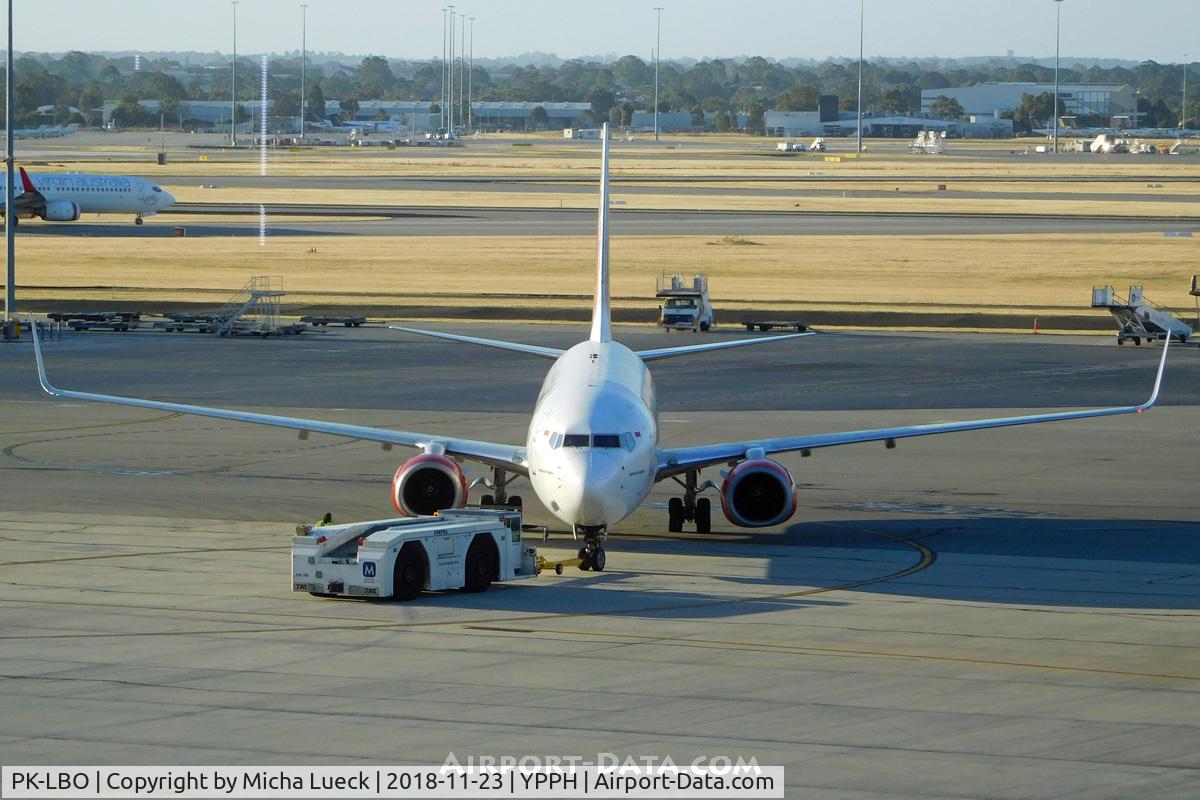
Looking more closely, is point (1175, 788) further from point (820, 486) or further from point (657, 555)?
point (820, 486)

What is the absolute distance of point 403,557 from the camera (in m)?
30.6

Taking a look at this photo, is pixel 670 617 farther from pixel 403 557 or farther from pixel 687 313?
pixel 687 313

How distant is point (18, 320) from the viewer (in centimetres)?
7794

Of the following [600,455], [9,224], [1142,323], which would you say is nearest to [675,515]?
[600,455]

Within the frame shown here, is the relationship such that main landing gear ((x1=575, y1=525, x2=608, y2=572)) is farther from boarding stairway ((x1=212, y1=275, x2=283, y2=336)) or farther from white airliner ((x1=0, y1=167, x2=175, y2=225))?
white airliner ((x1=0, y1=167, x2=175, y2=225))

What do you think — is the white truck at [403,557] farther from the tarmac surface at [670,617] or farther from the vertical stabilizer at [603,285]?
the vertical stabilizer at [603,285]

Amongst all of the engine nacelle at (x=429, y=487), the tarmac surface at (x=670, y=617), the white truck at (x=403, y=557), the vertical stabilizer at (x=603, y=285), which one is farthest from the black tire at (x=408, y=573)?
the vertical stabilizer at (x=603, y=285)

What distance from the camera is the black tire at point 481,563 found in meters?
31.4

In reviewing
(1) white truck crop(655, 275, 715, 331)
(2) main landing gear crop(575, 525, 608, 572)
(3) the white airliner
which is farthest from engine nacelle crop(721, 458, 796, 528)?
(3) the white airliner

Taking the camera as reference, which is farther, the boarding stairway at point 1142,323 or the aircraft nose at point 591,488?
the boarding stairway at point 1142,323

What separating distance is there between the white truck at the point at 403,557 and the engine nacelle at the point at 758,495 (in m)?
6.08

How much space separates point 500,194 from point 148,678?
154m

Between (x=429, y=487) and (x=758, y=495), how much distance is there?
7.06 m

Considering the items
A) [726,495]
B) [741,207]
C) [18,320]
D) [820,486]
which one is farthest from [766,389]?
[741,207]
